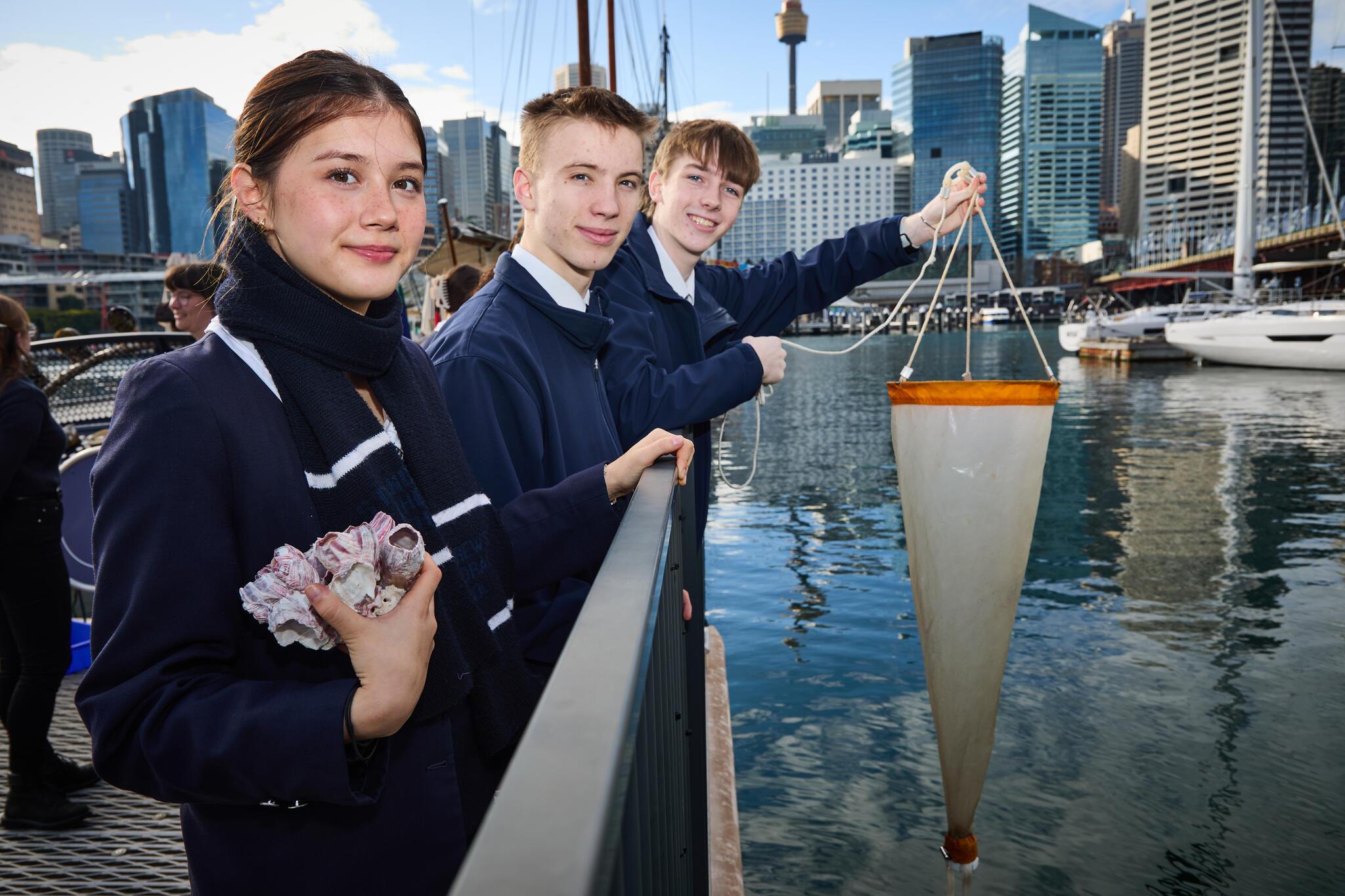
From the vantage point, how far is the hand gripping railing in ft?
1.81

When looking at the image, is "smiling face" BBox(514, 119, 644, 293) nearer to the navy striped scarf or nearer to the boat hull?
the navy striped scarf

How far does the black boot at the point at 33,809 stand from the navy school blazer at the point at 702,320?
9.91ft

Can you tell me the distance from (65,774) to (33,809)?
0.24 metres

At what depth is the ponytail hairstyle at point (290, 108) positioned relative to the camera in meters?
1.46

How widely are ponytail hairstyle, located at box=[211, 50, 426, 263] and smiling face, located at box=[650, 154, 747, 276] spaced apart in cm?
216

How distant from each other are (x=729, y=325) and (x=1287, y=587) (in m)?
8.70

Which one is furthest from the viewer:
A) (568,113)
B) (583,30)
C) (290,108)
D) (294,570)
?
(583,30)

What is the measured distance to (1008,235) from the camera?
17812 cm

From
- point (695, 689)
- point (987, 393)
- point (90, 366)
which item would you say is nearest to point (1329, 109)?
point (90, 366)

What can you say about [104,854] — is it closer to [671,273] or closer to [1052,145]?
[671,273]

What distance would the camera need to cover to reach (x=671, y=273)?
3.56 meters

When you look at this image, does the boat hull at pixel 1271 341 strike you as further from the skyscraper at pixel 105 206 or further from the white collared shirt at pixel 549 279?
the skyscraper at pixel 105 206

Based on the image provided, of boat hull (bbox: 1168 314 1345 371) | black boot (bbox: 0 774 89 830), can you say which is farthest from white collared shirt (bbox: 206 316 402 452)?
boat hull (bbox: 1168 314 1345 371)

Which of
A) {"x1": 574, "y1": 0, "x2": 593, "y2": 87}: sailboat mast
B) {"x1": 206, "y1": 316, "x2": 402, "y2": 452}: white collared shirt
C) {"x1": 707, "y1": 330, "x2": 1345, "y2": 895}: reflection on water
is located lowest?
{"x1": 707, "y1": 330, "x2": 1345, "y2": 895}: reflection on water
